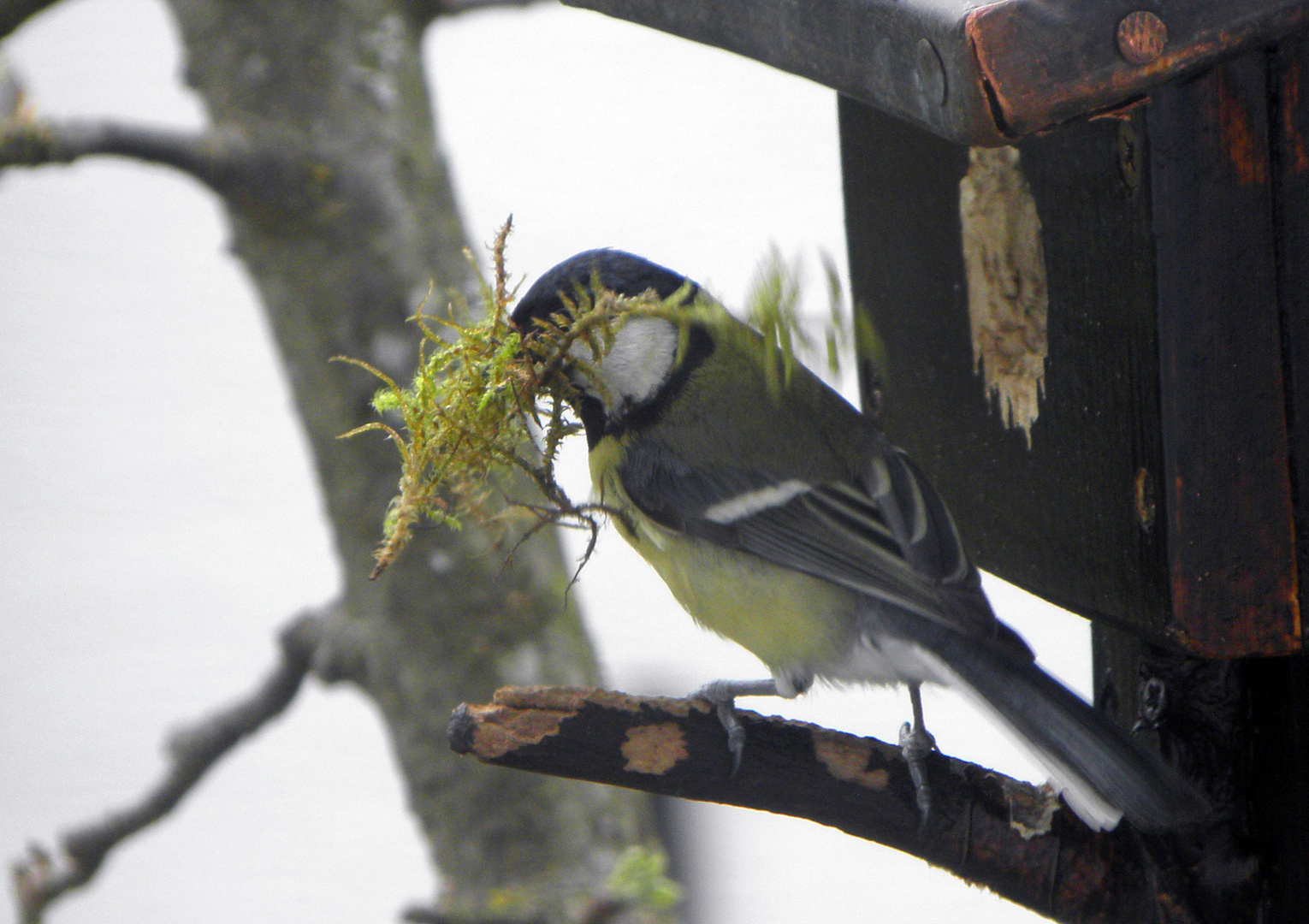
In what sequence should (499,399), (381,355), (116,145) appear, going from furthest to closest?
(381,355) → (116,145) → (499,399)

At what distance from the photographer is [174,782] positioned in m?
1.57

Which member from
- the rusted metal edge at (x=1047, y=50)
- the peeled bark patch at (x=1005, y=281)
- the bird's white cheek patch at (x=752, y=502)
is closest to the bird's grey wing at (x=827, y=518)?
the bird's white cheek patch at (x=752, y=502)

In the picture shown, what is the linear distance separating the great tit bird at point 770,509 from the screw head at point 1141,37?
15.1 inches

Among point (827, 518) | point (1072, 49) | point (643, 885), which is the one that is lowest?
point (643, 885)

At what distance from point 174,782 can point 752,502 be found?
93 cm

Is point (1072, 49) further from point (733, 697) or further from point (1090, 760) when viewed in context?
point (733, 697)

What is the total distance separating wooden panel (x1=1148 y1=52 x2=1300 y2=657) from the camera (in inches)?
29.5

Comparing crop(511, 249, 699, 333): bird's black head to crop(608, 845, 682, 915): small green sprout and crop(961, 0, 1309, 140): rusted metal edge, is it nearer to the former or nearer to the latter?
crop(961, 0, 1309, 140): rusted metal edge

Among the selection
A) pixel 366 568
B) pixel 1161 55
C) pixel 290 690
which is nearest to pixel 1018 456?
pixel 1161 55

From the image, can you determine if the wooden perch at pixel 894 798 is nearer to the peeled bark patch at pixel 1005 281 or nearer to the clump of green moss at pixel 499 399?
the clump of green moss at pixel 499 399

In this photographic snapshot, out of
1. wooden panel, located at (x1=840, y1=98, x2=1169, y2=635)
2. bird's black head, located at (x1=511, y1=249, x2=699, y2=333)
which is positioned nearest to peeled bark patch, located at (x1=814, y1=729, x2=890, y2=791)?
wooden panel, located at (x1=840, y1=98, x2=1169, y2=635)

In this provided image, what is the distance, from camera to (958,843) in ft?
2.67

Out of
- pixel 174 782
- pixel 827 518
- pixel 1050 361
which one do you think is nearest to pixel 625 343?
pixel 827 518

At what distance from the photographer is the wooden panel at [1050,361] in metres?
0.83
